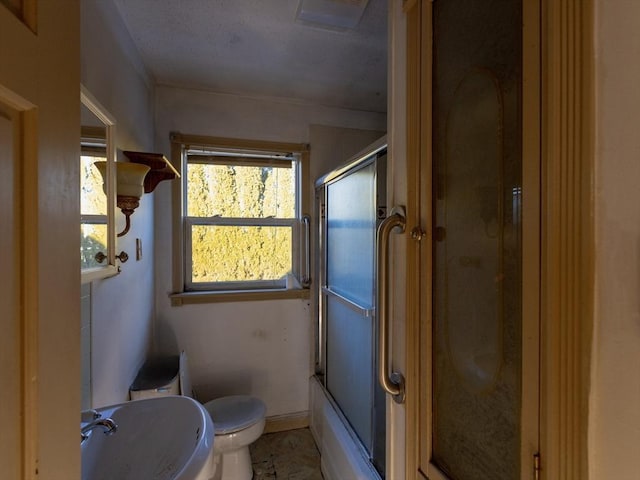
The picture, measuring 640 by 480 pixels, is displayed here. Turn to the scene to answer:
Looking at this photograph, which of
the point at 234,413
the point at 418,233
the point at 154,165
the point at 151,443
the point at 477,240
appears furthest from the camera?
the point at 234,413

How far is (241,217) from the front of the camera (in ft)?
7.50

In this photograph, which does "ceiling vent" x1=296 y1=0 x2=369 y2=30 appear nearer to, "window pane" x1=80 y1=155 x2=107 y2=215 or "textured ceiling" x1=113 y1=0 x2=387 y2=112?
"textured ceiling" x1=113 y1=0 x2=387 y2=112

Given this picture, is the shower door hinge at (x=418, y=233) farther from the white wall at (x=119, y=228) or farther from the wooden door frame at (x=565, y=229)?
the white wall at (x=119, y=228)

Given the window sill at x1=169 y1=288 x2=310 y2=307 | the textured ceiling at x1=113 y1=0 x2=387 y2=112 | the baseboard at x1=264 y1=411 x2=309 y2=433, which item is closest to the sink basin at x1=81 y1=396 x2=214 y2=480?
the window sill at x1=169 y1=288 x2=310 y2=307

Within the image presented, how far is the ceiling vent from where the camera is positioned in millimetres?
1335

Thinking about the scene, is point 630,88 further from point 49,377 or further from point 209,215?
point 209,215

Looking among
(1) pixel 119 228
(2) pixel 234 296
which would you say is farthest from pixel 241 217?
(1) pixel 119 228

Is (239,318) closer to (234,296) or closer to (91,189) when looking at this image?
(234,296)

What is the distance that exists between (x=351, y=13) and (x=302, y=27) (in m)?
0.25

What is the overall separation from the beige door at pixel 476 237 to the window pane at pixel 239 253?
167 centimetres

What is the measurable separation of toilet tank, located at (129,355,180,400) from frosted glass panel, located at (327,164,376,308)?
106 centimetres

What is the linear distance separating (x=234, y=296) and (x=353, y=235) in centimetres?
101

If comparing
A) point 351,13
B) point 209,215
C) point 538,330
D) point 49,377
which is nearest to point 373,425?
point 538,330


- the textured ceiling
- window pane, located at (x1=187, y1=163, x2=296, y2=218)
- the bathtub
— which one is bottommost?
the bathtub
